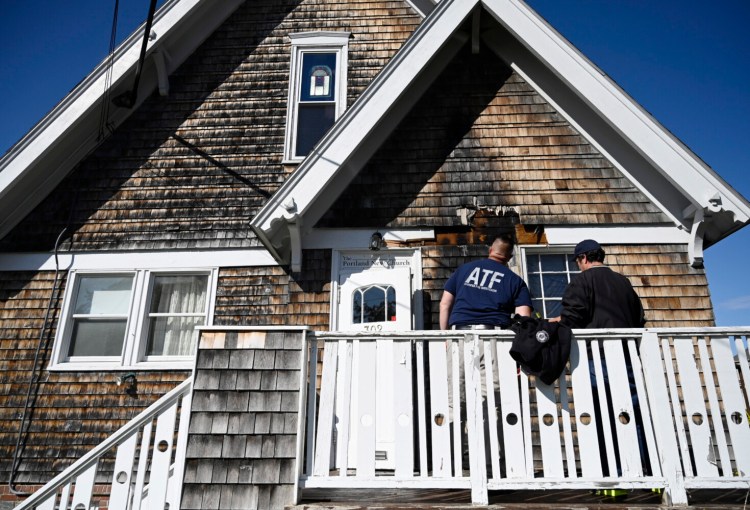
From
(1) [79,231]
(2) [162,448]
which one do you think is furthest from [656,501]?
(1) [79,231]

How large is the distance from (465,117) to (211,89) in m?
3.57

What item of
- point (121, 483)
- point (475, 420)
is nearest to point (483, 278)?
point (475, 420)

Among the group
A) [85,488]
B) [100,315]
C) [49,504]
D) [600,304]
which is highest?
[100,315]

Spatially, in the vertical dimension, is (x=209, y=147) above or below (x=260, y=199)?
above

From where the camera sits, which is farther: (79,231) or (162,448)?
(79,231)

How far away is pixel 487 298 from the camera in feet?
16.3

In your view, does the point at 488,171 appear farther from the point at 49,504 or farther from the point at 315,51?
the point at 49,504

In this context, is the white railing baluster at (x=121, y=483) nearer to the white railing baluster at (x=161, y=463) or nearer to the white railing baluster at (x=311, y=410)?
the white railing baluster at (x=161, y=463)

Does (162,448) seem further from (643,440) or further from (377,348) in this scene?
(643,440)

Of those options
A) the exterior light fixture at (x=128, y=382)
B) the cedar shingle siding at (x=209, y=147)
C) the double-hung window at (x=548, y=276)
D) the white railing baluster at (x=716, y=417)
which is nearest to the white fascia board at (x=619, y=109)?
the double-hung window at (x=548, y=276)

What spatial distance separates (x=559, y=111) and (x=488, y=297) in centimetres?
349

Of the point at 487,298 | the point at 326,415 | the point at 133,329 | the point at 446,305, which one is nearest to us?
the point at 326,415

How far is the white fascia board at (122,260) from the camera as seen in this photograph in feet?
24.3

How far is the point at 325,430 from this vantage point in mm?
4168
